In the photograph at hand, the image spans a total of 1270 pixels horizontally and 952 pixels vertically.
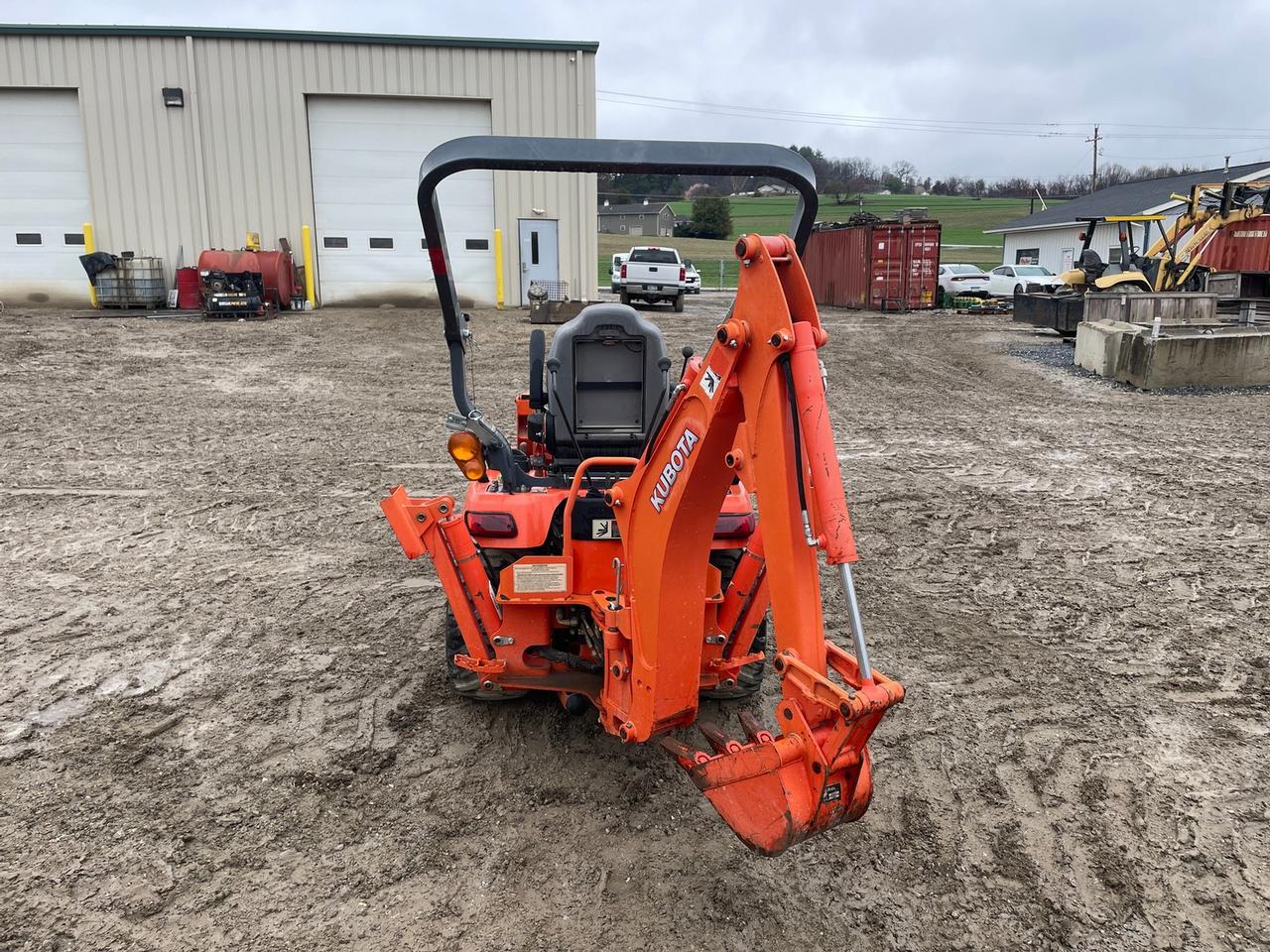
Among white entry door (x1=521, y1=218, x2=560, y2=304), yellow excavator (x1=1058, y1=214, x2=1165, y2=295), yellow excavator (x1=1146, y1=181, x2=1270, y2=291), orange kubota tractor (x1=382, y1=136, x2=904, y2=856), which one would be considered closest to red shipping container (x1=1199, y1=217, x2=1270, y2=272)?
yellow excavator (x1=1146, y1=181, x2=1270, y2=291)

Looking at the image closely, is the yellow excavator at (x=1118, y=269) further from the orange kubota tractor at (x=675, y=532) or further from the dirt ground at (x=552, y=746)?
the orange kubota tractor at (x=675, y=532)

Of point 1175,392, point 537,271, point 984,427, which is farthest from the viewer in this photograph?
point 537,271

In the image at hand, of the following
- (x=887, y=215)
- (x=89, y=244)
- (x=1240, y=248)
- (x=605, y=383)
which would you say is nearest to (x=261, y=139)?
(x=89, y=244)

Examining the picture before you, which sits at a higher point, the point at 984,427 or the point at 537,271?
the point at 537,271

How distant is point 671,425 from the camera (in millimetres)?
2939

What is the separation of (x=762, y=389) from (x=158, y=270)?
68.1 feet

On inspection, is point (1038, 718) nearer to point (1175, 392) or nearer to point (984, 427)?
point (984, 427)

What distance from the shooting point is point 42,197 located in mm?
20438

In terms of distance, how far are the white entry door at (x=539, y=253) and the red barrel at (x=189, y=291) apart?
6.90m

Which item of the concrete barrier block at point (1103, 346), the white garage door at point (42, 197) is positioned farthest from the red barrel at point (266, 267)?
the concrete barrier block at point (1103, 346)

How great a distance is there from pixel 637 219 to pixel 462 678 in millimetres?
74329

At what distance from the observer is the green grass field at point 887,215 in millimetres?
Result: 47531

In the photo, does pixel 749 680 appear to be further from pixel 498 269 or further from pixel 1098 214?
pixel 1098 214

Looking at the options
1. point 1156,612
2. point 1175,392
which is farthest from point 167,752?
point 1175,392
